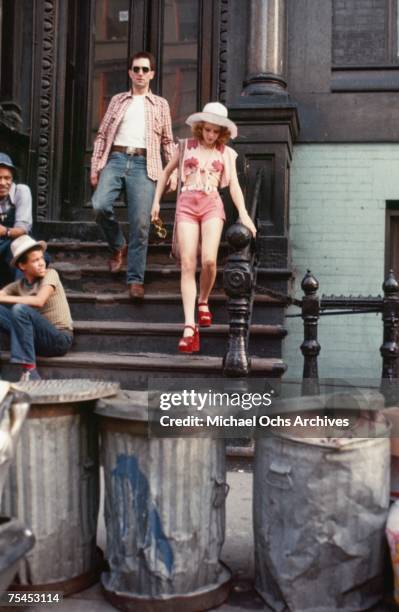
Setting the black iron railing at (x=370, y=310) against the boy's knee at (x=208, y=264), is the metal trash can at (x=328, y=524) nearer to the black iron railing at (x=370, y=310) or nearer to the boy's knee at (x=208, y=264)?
the black iron railing at (x=370, y=310)

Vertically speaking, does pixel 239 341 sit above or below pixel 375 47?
below

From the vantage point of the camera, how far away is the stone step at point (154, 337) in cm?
566

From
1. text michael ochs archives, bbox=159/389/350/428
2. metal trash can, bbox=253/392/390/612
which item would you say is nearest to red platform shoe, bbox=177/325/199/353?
A: text michael ochs archives, bbox=159/389/350/428

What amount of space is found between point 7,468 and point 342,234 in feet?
17.1

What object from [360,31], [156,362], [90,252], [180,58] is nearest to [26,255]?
[156,362]

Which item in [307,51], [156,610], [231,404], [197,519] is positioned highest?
[307,51]

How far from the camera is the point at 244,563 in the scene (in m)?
3.44

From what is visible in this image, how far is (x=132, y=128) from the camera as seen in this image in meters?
6.27

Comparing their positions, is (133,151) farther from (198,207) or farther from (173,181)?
(198,207)

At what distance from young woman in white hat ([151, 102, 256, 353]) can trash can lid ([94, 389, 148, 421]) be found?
87.5 inches

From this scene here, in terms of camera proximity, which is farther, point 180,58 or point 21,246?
point 180,58

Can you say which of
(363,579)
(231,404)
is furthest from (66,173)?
(363,579)

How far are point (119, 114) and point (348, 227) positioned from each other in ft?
8.60

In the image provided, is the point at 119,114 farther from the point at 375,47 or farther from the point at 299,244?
the point at 375,47
